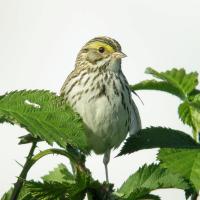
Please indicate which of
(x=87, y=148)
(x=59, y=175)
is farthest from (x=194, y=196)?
(x=59, y=175)

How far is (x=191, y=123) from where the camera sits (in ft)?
11.5

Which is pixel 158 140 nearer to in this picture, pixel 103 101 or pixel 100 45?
pixel 103 101

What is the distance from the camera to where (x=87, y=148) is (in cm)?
300

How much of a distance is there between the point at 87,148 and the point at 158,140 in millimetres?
428

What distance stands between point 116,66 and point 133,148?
361cm

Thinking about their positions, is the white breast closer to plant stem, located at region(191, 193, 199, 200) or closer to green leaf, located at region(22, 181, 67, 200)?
plant stem, located at region(191, 193, 199, 200)

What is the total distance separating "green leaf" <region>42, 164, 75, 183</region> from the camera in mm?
3570

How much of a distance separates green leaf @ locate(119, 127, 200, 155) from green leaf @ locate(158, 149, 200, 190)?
0.04 m

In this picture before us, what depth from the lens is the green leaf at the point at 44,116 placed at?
2.61 metres

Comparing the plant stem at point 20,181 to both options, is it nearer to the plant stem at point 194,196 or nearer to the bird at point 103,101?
the plant stem at point 194,196

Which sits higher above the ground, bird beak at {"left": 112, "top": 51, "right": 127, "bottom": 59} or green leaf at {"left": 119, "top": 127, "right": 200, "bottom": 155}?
bird beak at {"left": 112, "top": 51, "right": 127, "bottom": 59}

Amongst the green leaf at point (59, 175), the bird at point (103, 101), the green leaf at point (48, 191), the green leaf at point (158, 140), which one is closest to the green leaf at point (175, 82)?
the green leaf at point (158, 140)

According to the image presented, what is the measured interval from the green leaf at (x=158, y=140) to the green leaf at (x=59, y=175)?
1.35ft

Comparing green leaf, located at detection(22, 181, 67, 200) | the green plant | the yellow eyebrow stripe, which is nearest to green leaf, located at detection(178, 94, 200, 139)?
the green plant
